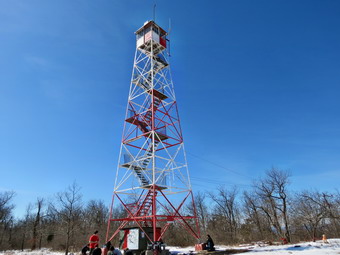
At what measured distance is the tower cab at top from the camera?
2447 cm

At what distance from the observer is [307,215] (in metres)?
34.2

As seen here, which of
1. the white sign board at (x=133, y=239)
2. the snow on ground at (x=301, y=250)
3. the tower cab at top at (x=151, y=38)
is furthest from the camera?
the tower cab at top at (x=151, y=38)

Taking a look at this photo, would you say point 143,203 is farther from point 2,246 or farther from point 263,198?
point 2,246

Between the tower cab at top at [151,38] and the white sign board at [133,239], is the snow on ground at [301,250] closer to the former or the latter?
the white sign board at [133,239]

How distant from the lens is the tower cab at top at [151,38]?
80.3 feet

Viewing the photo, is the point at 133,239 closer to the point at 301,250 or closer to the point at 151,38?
the point at 301,250

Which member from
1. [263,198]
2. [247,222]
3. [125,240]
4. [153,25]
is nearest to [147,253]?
[125,240]

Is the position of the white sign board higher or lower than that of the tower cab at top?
lower

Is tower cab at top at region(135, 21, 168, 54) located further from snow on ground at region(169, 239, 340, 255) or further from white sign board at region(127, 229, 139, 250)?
snow on ground at region(169, 239, 340, 255)

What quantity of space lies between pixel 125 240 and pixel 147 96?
12372mm

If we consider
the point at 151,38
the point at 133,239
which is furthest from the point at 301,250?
the point at 151,38

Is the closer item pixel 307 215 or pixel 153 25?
pixel 153 25

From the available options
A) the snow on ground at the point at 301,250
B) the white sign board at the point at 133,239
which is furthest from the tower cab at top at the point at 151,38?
the snow on ground at the point at 301,250

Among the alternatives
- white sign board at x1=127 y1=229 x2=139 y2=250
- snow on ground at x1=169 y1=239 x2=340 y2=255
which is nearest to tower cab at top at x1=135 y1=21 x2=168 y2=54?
white sign board at x1=127 y1=229 x2=139 y2=250
